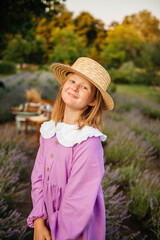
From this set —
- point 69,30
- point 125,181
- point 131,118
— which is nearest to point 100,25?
point 69,30

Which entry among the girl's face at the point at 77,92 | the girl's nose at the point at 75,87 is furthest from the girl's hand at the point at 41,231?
the girl's nose at the point at 75,87

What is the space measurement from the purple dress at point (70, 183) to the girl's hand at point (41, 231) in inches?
1.4

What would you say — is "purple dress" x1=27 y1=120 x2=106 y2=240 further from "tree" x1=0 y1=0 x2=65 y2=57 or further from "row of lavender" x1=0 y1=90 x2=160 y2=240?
"tree" x1=0 y1=0 x2=65 y2=57

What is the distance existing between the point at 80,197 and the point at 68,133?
432mm

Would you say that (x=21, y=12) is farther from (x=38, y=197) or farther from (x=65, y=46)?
(x=65, y=46)

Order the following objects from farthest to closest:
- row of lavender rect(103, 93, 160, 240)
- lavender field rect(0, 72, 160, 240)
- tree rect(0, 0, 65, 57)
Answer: tree rect(0, 0, 65, 57)
row of lavender rect(103, 93, 160, 240)
lavender field rect(0, 72, 160, 240)

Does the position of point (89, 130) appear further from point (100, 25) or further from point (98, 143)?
point (100, 25)

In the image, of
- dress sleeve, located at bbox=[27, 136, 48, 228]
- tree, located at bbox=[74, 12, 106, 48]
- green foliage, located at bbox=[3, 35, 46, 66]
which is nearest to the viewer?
dress sleeve, located at bbox=[27, 136, 48, 228]

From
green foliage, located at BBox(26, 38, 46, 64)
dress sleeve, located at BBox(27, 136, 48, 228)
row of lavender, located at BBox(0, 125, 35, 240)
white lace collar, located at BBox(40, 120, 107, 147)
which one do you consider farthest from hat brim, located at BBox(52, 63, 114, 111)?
green foliage, located at BBox(26, 38, 46, 64)

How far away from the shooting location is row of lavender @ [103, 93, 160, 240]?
7.24 ft

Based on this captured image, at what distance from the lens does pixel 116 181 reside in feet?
10.2

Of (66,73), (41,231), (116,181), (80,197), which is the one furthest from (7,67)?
(80,197)

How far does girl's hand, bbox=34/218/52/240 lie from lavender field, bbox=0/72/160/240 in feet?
1.18

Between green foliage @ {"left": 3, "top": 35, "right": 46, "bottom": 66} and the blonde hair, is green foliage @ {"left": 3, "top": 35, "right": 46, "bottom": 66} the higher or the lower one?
the higher one
